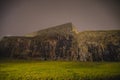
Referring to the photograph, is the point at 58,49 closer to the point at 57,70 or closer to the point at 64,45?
the point at 64,45

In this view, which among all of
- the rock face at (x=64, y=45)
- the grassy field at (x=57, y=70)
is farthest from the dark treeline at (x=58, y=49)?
the grassy field at (x=57, y=70)

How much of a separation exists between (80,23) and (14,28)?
227 cm

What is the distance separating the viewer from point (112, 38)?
9.41 m

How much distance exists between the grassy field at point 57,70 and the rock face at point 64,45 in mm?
199

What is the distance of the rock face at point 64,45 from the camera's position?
9.21 meters

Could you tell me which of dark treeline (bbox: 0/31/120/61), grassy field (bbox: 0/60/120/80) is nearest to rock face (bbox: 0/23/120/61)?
dark treeline (bbox: 0/31/120/61)

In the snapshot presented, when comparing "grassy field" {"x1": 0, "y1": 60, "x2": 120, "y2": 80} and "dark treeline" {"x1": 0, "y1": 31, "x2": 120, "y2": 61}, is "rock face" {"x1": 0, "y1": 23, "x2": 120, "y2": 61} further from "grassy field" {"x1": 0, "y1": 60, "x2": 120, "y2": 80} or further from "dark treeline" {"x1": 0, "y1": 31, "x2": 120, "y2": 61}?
"grassy field" {"x1": 0, "y1": 60, "x2": 120, "y2": 80}

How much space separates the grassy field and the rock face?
20cm

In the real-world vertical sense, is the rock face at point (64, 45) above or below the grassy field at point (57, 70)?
above

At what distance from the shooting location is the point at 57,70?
888 centimetres

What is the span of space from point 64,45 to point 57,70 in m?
0.98

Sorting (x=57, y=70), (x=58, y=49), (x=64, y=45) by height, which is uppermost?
(x=64, y=45)

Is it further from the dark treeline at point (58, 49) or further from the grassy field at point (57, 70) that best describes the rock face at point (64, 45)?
the grassy field at point (57, 70)

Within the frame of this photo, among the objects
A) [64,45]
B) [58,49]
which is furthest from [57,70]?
[64,45]
